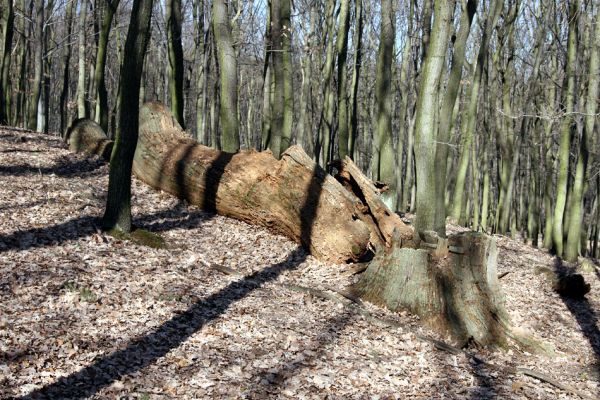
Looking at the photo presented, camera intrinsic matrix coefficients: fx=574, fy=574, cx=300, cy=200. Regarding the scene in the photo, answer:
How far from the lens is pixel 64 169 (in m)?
12.8

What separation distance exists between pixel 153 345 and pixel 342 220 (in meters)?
4.91

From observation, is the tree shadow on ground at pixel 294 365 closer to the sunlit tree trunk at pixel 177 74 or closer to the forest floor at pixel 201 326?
the forest floor at pixel 201 326

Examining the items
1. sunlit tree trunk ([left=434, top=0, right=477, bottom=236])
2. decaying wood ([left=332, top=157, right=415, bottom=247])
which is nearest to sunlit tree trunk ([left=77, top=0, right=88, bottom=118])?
decaying wood ([left=332, top=157, right=415, bottom=247])

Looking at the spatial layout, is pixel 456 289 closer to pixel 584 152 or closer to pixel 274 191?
pixel 274 191

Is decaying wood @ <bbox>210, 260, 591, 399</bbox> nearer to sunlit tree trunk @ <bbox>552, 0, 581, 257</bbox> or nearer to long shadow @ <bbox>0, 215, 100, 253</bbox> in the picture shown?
long shadow @ <bbox>0, 215, 100, 253</bbox>

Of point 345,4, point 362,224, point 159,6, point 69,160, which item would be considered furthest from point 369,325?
point 159,6

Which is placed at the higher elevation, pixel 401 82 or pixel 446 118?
pixel 401 82

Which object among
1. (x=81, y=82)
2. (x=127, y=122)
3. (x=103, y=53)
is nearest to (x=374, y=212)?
(x=127, y=122)

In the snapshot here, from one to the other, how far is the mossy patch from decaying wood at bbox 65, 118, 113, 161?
4869mm

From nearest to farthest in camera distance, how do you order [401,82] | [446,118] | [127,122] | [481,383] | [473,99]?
[481,383] < [127,122] < [446,118] < [473,99] < [401,82]

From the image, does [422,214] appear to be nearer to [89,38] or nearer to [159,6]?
[89,38]

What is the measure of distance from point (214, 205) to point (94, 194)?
236 cm

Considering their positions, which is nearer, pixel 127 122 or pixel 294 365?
pixel 294 365

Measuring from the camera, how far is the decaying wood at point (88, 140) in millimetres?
13992
